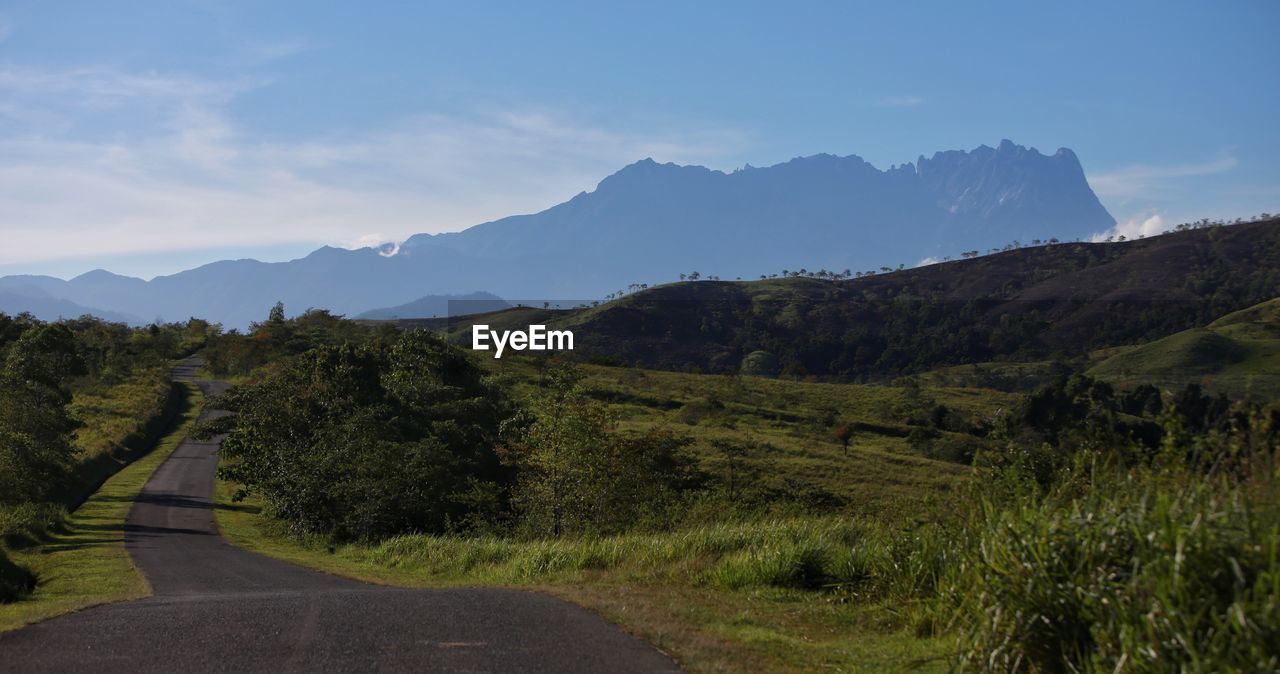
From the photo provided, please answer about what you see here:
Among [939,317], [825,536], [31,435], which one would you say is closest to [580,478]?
[825,536]

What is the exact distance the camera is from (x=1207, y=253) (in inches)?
7367

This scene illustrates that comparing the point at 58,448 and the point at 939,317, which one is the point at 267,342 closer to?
the point at 58,448

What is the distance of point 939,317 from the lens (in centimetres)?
16600

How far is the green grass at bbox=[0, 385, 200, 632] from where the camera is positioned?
1249 centimetres

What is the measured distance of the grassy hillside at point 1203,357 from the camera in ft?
317

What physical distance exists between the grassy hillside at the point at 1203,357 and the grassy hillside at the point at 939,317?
1648 centimetres

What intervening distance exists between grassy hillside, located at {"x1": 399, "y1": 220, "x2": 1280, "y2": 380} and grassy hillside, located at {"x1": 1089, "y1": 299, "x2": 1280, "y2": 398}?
54.1 ft

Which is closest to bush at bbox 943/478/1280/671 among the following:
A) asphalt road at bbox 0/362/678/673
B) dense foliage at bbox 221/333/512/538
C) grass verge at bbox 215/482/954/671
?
grass verge at bbox 215/482/954/671

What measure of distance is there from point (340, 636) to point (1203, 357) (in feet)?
383

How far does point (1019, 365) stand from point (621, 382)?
70.7m

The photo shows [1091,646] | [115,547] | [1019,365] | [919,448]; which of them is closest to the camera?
[1091,646]

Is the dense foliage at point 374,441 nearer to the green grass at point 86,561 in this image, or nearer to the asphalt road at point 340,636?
the green grass at point 86,561

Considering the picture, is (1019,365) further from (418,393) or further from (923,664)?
(923,664)

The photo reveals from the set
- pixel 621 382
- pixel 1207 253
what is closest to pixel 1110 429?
pixel 621 382
